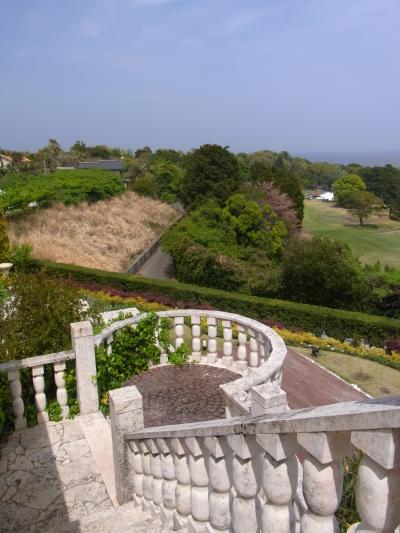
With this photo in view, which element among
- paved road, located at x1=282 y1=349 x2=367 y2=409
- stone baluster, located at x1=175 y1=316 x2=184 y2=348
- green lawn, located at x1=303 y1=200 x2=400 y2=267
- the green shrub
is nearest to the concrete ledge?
stone baluster, located at x1=175 y1=316 x2=184 y2=348

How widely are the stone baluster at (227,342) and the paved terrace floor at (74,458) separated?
0.24 metres

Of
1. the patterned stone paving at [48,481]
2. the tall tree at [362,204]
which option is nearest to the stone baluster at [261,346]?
the patterned stone paving at [48,481]

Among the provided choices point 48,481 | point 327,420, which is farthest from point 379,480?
point 48,481

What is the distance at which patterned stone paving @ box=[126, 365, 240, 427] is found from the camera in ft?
21.6

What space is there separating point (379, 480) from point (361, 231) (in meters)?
59.7

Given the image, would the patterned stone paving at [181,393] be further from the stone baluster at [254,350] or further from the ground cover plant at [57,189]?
the ground cover plant at [57,189]

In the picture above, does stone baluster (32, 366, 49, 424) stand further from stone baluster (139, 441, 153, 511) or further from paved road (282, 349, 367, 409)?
paved road (282, 349, 367, 409)

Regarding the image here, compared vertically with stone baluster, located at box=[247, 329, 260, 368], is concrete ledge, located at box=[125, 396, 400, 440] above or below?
above

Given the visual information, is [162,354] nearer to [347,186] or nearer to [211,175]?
[211,175]

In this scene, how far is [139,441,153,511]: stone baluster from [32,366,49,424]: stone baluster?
2821 millimetres

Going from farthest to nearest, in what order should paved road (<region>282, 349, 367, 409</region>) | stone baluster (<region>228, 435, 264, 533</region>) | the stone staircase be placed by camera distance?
paved road (<region>282, 349, 367, 409</region>), the stone staircase, stone baluster (<region>228, 435, 264, 533</region>)

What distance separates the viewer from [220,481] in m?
2.51

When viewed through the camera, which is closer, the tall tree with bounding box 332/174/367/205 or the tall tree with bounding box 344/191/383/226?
the tall tree with bounding box 344/191/383/226

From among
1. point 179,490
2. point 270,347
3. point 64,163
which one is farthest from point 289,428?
point 64,163
